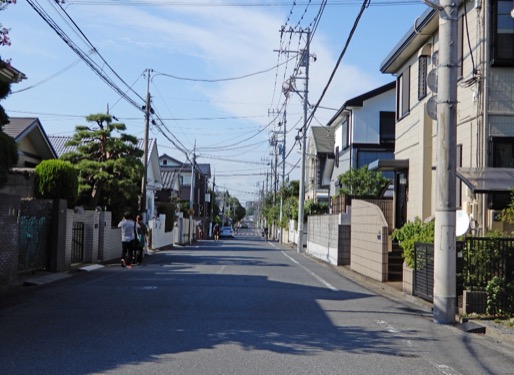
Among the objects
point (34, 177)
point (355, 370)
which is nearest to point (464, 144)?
point (355, 370)

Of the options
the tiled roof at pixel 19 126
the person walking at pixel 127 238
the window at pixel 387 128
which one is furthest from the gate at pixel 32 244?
the window at pixel 387 128

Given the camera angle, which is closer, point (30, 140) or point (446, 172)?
point (446, 172)

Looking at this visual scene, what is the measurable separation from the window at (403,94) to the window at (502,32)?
250 inches

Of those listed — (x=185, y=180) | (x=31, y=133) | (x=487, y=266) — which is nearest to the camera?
(x=487, y=266)

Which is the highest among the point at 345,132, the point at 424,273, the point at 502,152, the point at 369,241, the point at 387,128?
the point at 387,128

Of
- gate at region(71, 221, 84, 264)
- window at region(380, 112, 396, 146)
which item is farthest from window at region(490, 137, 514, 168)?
window at region(380, 112, 396, 146)

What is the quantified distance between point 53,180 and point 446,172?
1255cm

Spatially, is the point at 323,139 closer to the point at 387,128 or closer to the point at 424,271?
the point at 387,128

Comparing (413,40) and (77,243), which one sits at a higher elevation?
(413,40)

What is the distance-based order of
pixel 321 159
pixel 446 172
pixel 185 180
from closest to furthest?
pixel 446 172 → pixel 321 159 → pixel 185 180

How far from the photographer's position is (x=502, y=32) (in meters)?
15.3

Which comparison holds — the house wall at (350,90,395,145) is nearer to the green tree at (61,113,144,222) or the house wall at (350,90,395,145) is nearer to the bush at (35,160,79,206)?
the green tree at (61,113,144,222)

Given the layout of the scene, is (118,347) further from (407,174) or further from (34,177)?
(407,174)

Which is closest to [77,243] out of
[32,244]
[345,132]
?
[32,244]
